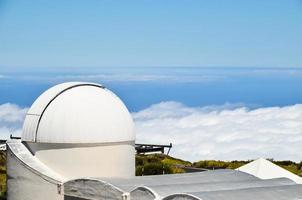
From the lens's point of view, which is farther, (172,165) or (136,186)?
(172,165)

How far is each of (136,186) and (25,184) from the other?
16.2 feet

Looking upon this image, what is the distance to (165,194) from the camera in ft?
53.3

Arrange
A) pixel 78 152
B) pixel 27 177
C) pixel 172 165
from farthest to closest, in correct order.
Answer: pixel 172 165
pixel 27 177
pixel 78 152

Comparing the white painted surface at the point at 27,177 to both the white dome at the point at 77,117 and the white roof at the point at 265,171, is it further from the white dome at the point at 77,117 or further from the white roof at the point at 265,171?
the white roof at the point at 265,171

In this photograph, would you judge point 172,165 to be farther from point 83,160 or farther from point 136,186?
point 136,186

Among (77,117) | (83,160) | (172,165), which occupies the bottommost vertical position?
(83,160)

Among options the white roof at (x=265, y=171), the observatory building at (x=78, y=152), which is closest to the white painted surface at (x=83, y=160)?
the observatory building at (x=78, y=152)

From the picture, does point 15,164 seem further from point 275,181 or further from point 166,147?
point 166,147

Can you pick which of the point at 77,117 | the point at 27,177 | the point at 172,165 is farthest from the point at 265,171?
the point at 172,165

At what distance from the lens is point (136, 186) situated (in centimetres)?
1773

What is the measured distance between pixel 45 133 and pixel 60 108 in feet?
3.45

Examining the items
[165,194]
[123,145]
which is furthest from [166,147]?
[165,194]

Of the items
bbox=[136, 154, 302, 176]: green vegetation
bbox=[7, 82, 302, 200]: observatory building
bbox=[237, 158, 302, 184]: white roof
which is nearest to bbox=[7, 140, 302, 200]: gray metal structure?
bbox=[7, 82, 302, 200]: observatory building

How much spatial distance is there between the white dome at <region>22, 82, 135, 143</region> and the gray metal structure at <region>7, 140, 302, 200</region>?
1.11 meters
